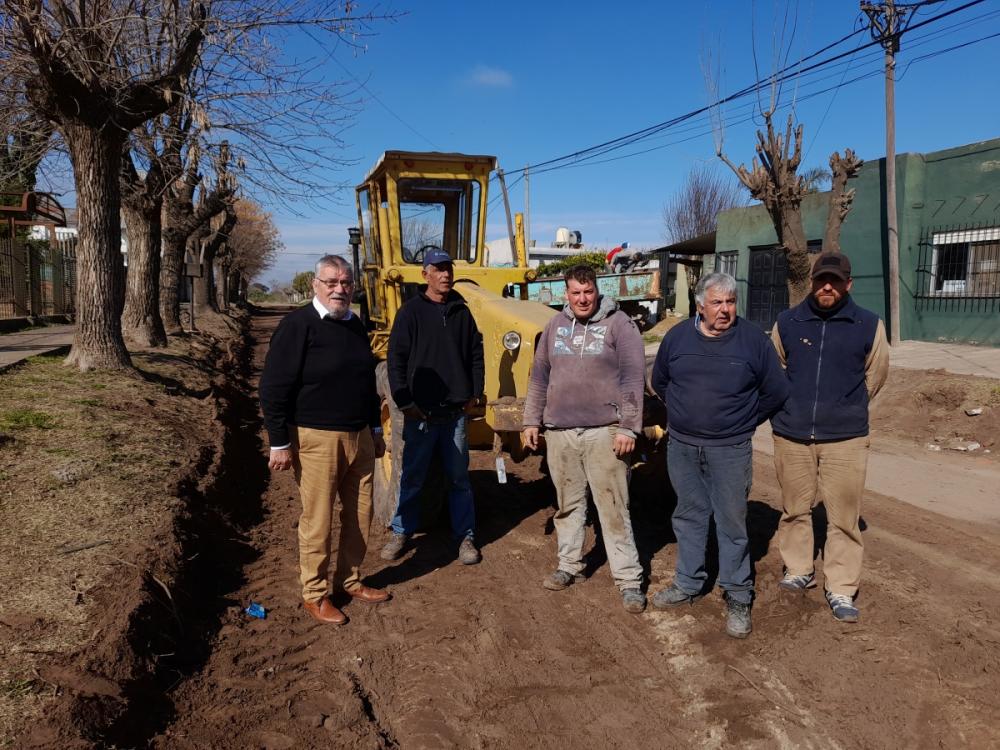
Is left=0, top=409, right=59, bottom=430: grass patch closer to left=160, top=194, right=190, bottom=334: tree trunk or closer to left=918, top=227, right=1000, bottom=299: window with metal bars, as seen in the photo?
left=160, top=194, right=190, bottom=334: tree trunk

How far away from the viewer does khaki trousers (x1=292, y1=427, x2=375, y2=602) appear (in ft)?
13.8

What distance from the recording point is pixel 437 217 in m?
7.70

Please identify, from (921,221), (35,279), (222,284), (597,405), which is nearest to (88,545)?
(597,405)

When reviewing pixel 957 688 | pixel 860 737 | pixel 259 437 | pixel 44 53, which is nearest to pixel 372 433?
pixel 860 737

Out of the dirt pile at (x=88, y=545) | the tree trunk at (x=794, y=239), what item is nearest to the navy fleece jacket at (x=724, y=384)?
the dirt pile at (x=88, y=545)

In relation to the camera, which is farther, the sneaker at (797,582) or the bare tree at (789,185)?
the bare tree at (789,185)

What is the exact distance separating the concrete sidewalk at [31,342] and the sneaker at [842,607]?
361 inches

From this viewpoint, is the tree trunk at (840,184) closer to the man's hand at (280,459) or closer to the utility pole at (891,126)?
the utility pole at (891,126)

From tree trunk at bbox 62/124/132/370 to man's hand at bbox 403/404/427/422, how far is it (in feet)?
19.7

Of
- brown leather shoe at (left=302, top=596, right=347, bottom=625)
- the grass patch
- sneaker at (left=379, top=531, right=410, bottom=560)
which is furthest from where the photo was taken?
the grass patch

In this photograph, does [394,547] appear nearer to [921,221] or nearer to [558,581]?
[558,581]

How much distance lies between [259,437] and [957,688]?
8.34 metres

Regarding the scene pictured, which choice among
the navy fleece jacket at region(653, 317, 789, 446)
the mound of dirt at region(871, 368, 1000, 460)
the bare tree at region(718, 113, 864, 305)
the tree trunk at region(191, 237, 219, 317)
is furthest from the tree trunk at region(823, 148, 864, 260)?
the tree trunk at region(191, 237, 219, 317)

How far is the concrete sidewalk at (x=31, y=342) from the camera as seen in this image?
10266 mm
